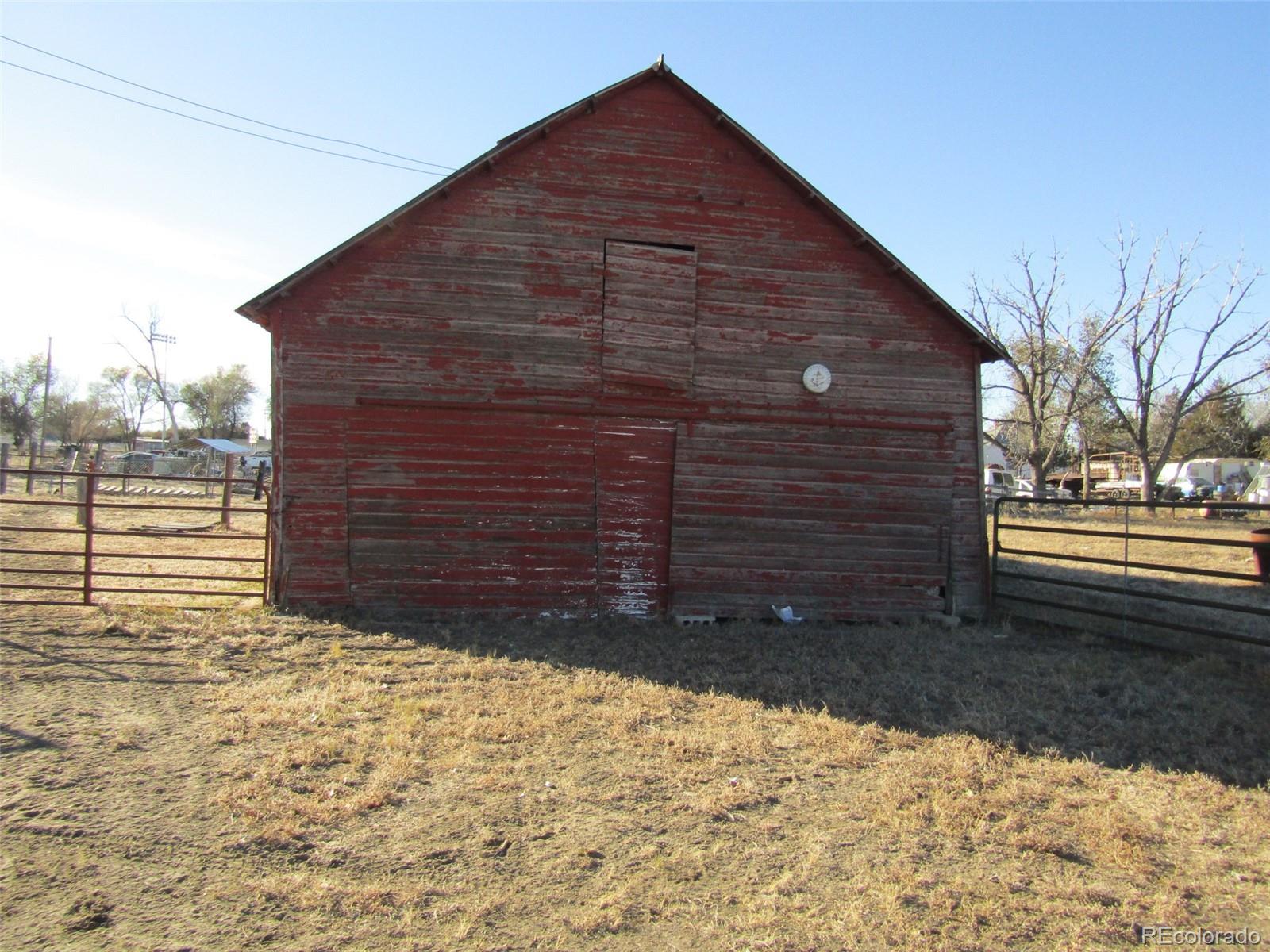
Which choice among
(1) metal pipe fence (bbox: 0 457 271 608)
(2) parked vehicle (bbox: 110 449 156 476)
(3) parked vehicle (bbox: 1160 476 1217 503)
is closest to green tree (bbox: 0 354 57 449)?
(2) parked vehicle (bbox: 110 449 156 476)

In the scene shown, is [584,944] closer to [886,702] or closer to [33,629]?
[886,702]

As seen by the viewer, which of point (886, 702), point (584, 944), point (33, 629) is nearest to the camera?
point (584, 944)

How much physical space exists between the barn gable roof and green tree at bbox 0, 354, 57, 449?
245ft

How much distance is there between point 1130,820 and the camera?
5.13 metres

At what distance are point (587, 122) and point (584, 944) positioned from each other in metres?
10.2

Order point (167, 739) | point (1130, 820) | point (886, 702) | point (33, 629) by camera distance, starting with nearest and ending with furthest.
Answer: point (1130, 820) < point (167, 739) < point (886, 702) < point (33, 629)

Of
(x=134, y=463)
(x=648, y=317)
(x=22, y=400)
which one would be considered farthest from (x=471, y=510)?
(x=22, y=400)

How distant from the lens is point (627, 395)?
10.9 metres

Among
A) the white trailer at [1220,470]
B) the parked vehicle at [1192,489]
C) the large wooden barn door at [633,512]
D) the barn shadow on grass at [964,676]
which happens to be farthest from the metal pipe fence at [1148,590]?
the white trailer at [1220,470]

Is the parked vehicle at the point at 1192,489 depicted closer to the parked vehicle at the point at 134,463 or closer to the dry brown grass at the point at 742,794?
the dry brown grass at the point at 742,794

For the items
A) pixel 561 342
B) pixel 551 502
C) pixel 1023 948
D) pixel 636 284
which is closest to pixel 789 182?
pixel 636 284

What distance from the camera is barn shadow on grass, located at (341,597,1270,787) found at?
666cm

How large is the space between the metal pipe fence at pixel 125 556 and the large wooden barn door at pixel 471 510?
1419 mm

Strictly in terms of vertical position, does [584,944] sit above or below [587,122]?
below
